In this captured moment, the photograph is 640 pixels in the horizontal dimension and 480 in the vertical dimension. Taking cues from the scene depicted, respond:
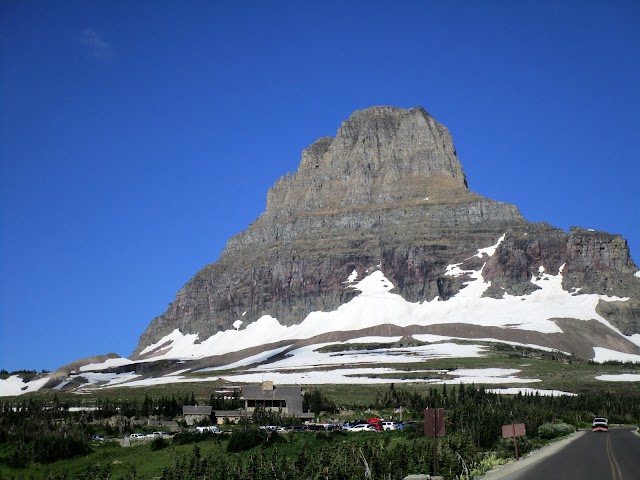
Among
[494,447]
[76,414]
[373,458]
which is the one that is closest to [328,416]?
[76,414]

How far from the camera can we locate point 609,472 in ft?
121

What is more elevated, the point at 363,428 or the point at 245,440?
the point at 245,440

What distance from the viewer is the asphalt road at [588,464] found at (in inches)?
1422

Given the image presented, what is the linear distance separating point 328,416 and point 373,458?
68.0m

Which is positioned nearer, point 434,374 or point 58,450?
point 58,450

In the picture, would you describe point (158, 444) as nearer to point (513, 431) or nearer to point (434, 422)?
point (513, 431)

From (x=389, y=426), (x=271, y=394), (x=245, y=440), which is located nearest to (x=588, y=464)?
(x=245, y=440)

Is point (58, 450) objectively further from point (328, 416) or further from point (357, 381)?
point (357, 381)

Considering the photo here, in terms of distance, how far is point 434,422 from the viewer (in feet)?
109

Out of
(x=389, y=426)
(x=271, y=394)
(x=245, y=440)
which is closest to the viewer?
(x=245, y=440)

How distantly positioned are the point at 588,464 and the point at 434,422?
1164 cm

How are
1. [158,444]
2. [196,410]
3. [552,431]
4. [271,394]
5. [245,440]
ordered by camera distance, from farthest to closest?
[271,394] → [196,410] → [158,444] → [245,440] → [552,431]

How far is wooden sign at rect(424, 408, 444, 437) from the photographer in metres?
33.1

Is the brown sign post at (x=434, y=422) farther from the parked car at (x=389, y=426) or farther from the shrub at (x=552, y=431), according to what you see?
the parked car at (x=389, y=426)
